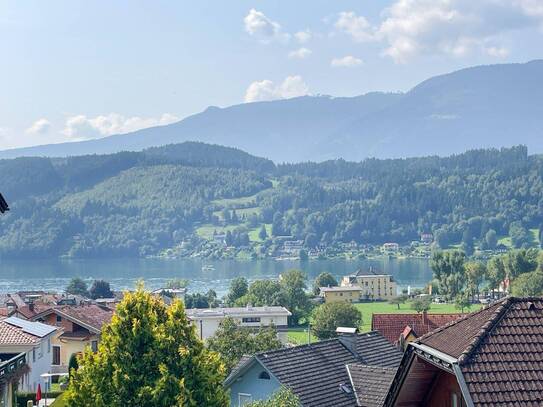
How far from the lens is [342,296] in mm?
139125

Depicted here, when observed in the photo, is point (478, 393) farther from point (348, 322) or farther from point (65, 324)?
point (348, 322)

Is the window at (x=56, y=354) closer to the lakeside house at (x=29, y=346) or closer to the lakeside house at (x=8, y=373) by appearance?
the lakeside house at (x=29, y=346)

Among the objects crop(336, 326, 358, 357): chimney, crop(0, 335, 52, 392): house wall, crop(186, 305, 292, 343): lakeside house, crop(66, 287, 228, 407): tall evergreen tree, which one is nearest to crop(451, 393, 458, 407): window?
crop(66, 287, 228, 407): tall evergreen tree

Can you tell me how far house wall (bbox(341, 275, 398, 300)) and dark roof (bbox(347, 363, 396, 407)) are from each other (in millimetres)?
128277

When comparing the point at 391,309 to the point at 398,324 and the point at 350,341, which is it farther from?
the point at 350,341

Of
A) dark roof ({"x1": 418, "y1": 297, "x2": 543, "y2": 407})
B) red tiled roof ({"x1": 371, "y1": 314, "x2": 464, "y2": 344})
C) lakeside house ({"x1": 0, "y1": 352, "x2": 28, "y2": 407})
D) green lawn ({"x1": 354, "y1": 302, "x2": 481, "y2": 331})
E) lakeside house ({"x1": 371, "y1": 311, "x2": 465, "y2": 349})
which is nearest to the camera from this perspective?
dark roof ({"x1": 418, "y1": 297, "x2": 543, "y2": 407})

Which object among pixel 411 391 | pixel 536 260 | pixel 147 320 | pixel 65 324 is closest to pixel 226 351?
pixel 65 324

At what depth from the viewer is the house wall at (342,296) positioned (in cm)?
13588

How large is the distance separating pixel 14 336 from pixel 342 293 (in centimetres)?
10840

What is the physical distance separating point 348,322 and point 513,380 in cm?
7224

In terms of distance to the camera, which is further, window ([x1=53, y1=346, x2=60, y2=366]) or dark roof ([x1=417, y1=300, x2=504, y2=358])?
window ([x1=53, y1=346, x2=60, y2=366])

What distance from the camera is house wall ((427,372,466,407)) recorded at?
23.4 ft

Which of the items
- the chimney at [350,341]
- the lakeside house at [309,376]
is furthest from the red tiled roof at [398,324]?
the lakeside house at [309,376]

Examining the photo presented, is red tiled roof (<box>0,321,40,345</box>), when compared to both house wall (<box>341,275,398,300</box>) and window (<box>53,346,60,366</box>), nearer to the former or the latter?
window (<box>53,346,60,366</box>)
